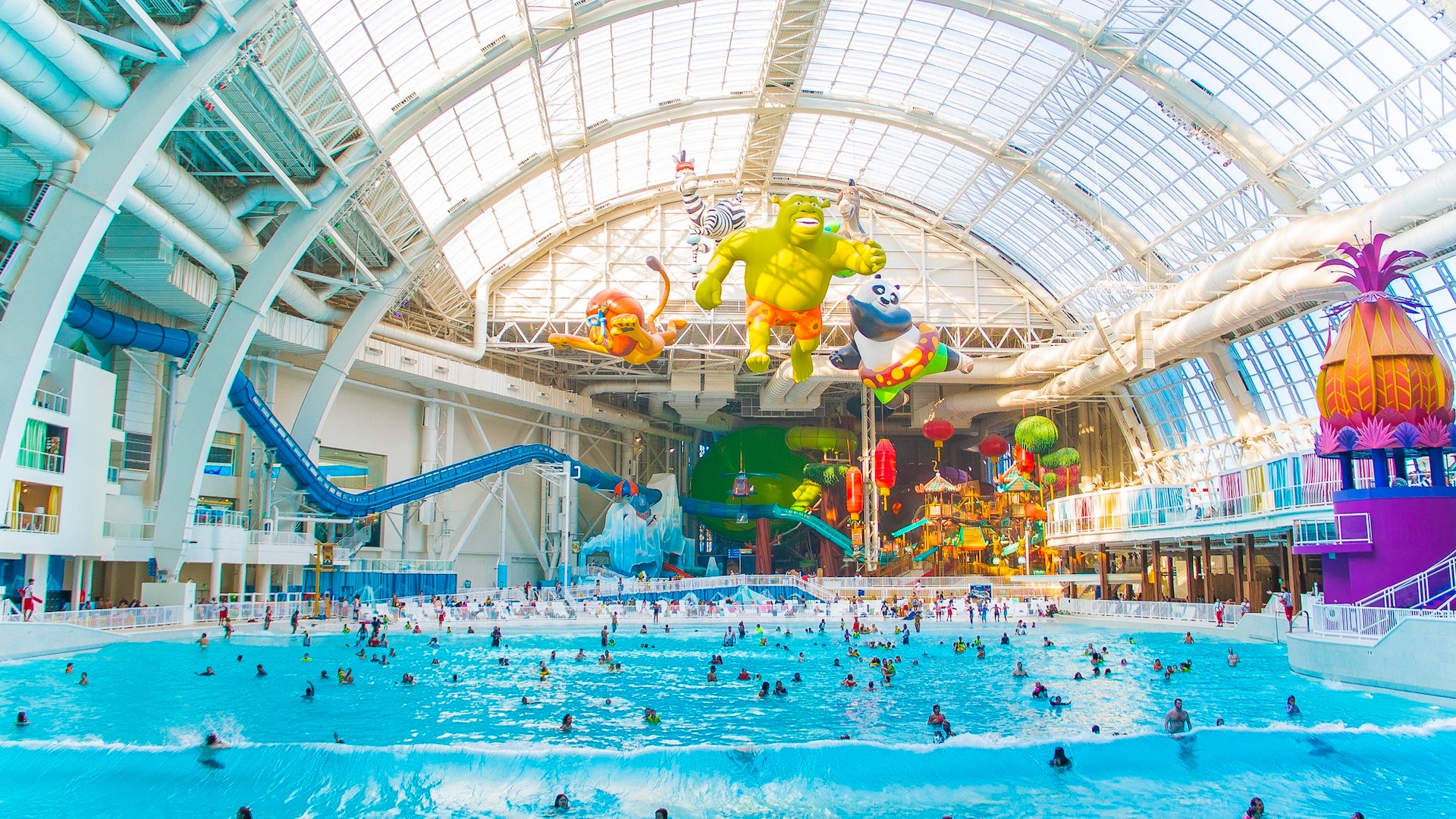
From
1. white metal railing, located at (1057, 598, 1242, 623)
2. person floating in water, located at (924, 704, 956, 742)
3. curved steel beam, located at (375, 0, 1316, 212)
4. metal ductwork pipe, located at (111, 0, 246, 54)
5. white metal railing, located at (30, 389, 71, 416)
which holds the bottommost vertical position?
person floating in water, located at (924, 704, 956, 742)

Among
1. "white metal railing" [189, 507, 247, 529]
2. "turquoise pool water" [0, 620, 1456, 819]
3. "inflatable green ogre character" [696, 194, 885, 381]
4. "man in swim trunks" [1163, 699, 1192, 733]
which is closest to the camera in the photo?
"turquoise pool water" [0, 620, 1456, 819]

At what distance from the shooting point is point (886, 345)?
24.5 m

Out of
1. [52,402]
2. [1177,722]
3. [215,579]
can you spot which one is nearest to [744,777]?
[1177,722]

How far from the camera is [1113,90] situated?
37.2 meters

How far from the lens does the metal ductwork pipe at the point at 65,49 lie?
693 inches

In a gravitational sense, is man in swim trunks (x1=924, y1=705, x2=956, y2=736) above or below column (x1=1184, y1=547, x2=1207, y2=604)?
below

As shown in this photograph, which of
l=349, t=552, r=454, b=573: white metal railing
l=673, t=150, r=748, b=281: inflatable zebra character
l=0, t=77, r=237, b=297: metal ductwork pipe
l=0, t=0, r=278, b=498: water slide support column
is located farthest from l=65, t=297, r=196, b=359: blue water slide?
l=673, t=150, r=748, b=281: inflatable zebra character

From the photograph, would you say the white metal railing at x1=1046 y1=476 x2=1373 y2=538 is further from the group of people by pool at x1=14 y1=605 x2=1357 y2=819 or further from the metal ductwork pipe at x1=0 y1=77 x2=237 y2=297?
the metal ductwork pipe at x1=0 y1=77 x2=237 y2=297

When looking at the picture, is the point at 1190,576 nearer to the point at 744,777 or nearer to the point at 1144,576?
the point at 1144,576

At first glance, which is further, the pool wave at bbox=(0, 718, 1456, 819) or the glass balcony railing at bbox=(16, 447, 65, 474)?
the glass balcony railing at bbox=(16, 447, 65, 474)

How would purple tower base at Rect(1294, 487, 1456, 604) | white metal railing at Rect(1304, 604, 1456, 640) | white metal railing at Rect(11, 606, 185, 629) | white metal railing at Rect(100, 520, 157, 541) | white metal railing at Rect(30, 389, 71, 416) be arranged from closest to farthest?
white metal railing at Rect(1304, 604, 1456, 640)
purple tower base at Rect(1294, 487, 1456, 604)
white metal railing at Rect(11, 606, 185, 629)
white metal railing at Rect(30, 389, 71, 416)
white metal railing at Rect(100, 520, 157, 541)

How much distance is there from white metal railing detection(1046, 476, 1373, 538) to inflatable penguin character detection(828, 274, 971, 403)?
9881 mm

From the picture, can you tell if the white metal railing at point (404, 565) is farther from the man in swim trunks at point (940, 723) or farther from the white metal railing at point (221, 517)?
the man in swim trunks at point (940, 723)

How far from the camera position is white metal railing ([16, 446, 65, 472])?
26312 millimetres
